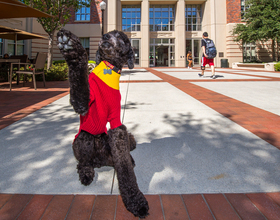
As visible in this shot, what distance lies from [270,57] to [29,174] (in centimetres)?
2965

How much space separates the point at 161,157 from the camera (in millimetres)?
2551

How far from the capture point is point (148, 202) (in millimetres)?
1793

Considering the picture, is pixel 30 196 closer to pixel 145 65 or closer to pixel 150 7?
pixel 145 65

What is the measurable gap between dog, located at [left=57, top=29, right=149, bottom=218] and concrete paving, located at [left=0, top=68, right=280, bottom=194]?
11.5 inches

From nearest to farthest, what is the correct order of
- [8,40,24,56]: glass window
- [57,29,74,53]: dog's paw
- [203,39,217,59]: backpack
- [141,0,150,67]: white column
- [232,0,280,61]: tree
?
[57,29,74,53]: dog's paw
[203,39,217,59]: backpack
[8,40,24,56]: glass window
[232,0,280,61]: tree
[141,0,150,67]: white column

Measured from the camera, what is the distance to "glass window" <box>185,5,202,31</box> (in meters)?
27.8

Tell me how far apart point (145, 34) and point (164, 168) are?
26.1m

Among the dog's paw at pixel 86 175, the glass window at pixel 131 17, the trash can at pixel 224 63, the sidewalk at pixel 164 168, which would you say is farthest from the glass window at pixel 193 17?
the dog's paw at pixel 86 175

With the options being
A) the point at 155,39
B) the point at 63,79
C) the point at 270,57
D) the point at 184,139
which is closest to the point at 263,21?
the point at 270,57

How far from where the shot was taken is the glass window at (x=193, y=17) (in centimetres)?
2778

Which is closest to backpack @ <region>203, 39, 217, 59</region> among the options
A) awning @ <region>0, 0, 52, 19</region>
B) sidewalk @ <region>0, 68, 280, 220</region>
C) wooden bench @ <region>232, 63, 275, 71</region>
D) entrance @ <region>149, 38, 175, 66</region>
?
sidewalk @ <region>0, 68, 280, 220</region>

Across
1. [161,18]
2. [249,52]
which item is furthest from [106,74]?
[249,52]

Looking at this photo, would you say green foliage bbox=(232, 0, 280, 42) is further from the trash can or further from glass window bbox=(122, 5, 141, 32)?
glass window bbox=(122, 5, 141, 32)

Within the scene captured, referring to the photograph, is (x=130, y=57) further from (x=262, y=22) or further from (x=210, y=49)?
(x=262, y=22)
